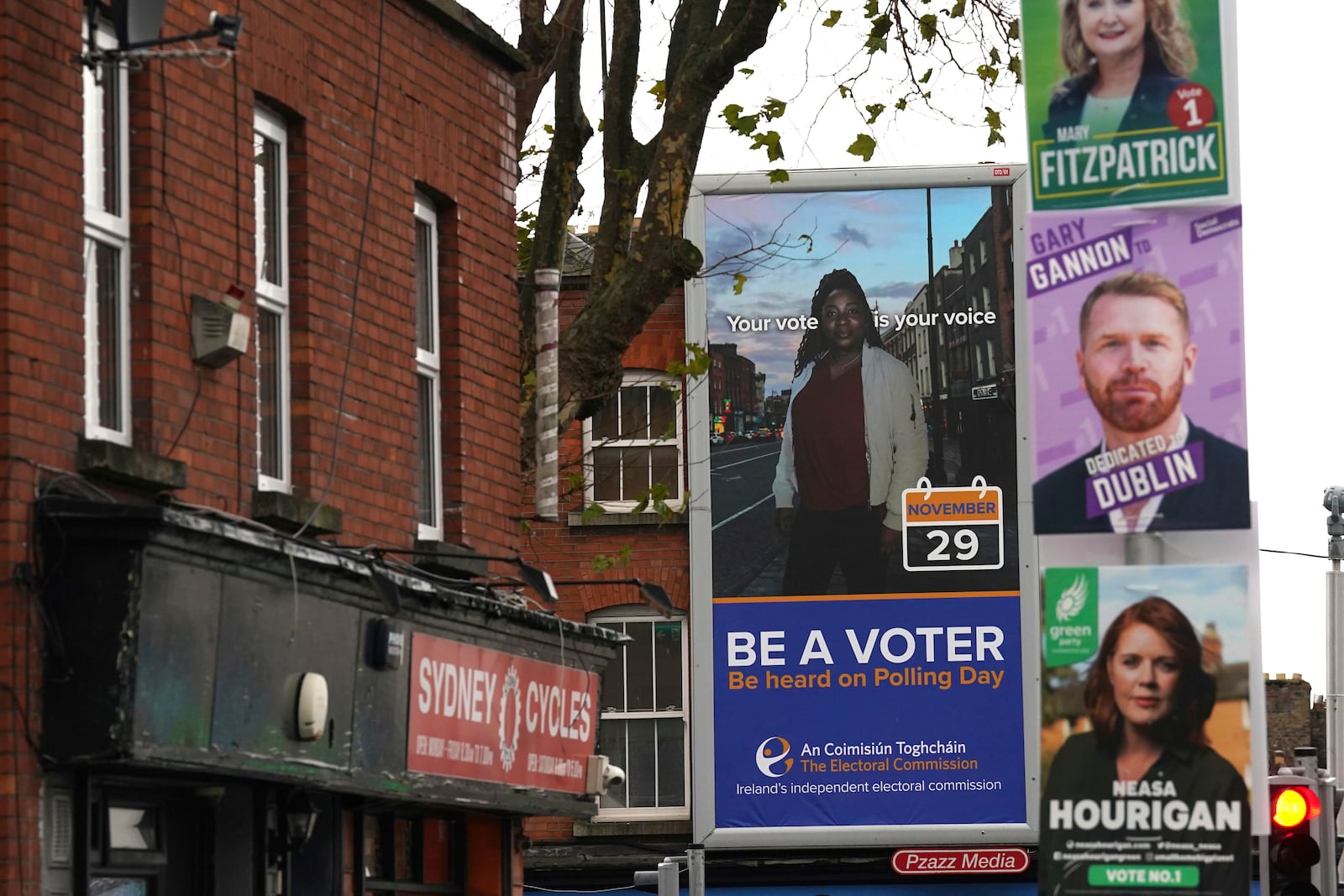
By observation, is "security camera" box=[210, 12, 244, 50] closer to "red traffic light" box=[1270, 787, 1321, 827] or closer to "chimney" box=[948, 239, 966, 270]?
"red traffic light" box=[1270, 787, 1321, 827]

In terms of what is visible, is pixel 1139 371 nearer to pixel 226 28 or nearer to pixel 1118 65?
pixel 1118 65

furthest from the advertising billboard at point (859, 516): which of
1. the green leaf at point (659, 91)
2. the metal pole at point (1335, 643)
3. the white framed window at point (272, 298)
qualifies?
the white framed window at point (272, 298)

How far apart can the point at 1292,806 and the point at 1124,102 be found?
25.1ft

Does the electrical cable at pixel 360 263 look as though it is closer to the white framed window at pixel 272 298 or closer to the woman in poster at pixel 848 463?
the white framed window at pixel 272 298

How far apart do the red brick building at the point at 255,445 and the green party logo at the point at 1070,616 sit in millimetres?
3797

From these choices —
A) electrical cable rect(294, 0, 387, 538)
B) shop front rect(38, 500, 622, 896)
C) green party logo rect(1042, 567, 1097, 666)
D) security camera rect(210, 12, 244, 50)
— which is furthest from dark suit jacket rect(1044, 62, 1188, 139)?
electrical cable rect(294, 0, 387, 538)

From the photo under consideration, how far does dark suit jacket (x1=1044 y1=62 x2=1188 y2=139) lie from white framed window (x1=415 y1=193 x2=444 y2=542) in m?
6.78

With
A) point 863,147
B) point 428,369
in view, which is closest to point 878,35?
point 863,147

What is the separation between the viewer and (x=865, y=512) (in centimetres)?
2662

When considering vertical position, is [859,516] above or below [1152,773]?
above

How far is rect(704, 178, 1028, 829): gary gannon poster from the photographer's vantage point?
26328mm

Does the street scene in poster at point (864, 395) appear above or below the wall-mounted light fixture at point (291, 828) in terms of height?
above

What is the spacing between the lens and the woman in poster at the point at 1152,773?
7.09 metres

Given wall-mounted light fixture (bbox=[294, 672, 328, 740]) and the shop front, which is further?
wall-mounted light fixture (bbox=[294, 672, 328, 740])
